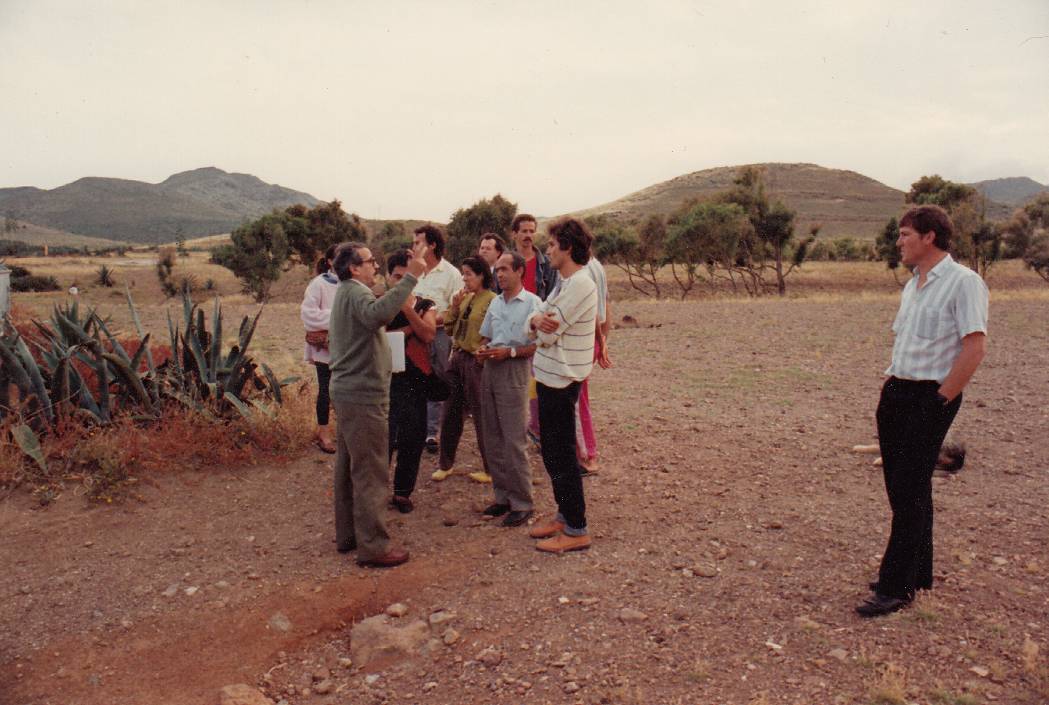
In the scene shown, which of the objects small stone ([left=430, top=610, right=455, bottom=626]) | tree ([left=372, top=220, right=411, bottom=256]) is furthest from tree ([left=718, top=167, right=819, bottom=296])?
small stone ([left=430, top=610, right=455, bottom=626])

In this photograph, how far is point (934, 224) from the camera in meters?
3.23

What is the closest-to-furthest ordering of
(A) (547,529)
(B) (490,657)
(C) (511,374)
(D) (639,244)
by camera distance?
(B) (490,657)
(A) (547,529)
(C) (511,374)
(D) (639,244)

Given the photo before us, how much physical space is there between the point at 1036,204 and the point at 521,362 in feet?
131

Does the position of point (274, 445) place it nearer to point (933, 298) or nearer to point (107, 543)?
point (107, 543)

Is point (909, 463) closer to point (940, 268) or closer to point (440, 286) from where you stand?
point (940, 268)

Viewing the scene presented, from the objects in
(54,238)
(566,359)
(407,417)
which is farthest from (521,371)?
(54,238)

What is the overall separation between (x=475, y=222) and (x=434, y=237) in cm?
2986

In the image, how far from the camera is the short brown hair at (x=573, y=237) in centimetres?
405

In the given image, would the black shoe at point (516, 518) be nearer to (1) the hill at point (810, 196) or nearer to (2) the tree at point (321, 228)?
(2) the tree at point (321, 228)

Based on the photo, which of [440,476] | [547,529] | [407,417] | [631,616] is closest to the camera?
[631,616]

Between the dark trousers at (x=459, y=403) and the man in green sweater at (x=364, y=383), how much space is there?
979 millimetres

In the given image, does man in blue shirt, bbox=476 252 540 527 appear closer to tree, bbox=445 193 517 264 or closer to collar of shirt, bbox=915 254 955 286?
collar of shirt, bbox=915 254 955 286

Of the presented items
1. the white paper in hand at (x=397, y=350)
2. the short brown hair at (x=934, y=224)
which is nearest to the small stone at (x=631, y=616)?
the white paper in hand at (x=397, y=350)

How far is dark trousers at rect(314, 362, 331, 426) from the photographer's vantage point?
18.4 ft
